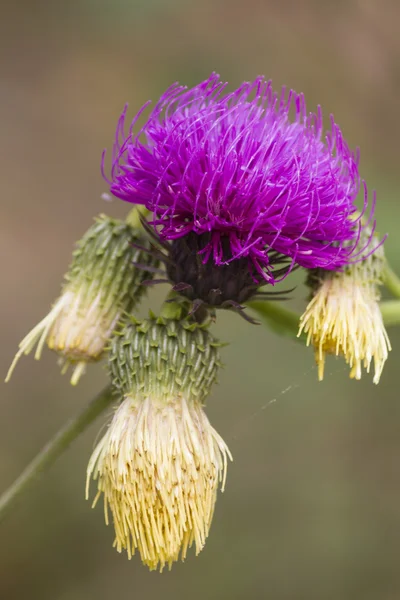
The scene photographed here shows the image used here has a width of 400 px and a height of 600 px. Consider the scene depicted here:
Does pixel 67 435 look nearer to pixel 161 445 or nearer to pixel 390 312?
pixel 161 445

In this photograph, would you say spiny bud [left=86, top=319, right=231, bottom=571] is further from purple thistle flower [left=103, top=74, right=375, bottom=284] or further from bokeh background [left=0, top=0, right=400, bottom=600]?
bokeh background [left=0, top=0, right=400, bottom=600]

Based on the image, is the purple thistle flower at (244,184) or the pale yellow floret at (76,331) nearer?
the purple thistle flower at (244,184)

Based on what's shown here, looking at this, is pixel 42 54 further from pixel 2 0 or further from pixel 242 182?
pixel 242 182

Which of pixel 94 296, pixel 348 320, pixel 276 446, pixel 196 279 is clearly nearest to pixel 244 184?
pixel 196 279

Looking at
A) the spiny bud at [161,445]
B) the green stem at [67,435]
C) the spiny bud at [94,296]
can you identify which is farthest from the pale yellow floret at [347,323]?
the green stem at [67,435]

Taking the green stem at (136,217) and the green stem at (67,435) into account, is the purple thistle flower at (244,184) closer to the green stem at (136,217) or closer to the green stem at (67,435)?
the green stem at (136,217)

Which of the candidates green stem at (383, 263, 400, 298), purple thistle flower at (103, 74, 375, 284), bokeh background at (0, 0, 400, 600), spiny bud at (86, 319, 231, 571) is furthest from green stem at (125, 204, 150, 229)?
bokeh background at (0, 0, 400, 600)
